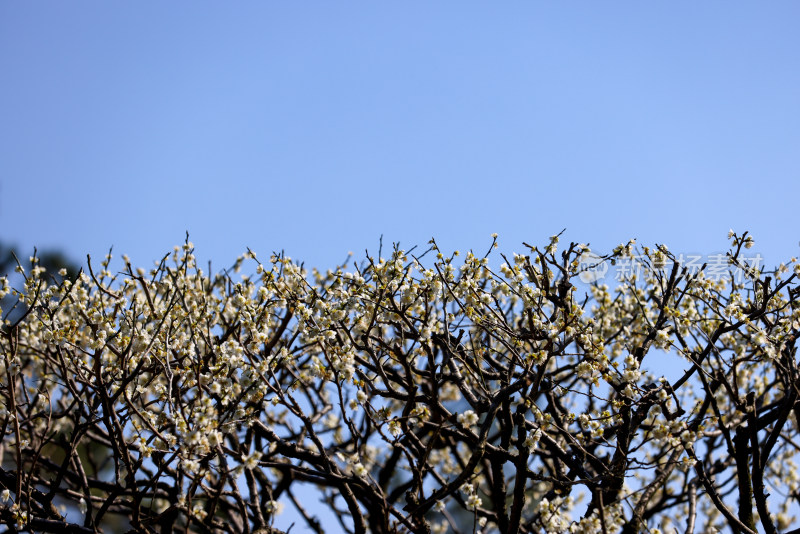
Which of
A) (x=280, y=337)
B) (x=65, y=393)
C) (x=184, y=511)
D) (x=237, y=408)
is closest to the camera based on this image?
(x=237, y=408)

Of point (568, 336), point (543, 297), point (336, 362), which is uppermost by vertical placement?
point (543, 297)

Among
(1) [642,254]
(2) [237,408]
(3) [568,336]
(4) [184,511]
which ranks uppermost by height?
(1) [642,254]

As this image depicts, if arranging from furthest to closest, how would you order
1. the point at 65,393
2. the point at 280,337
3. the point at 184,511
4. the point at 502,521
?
the point at 65,393, the point at 280,337, the point at 502,521, the point at 184,511

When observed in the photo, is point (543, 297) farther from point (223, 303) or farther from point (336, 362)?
point (223, 303)

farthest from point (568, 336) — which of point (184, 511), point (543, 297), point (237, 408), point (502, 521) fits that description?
point (184, 511)

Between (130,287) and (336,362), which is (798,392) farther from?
(130,287)

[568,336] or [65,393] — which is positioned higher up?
[65,393]

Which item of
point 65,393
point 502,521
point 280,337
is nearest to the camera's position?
point 502,521

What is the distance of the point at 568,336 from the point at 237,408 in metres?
2.71

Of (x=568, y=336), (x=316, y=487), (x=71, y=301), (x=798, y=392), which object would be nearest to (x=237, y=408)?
(x=71, y=301)

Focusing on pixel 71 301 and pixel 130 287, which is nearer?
pixel 71 301

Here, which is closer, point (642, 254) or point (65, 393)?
point (642, 254)

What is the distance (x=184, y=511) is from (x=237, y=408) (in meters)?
1.11

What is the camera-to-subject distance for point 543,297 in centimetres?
600
